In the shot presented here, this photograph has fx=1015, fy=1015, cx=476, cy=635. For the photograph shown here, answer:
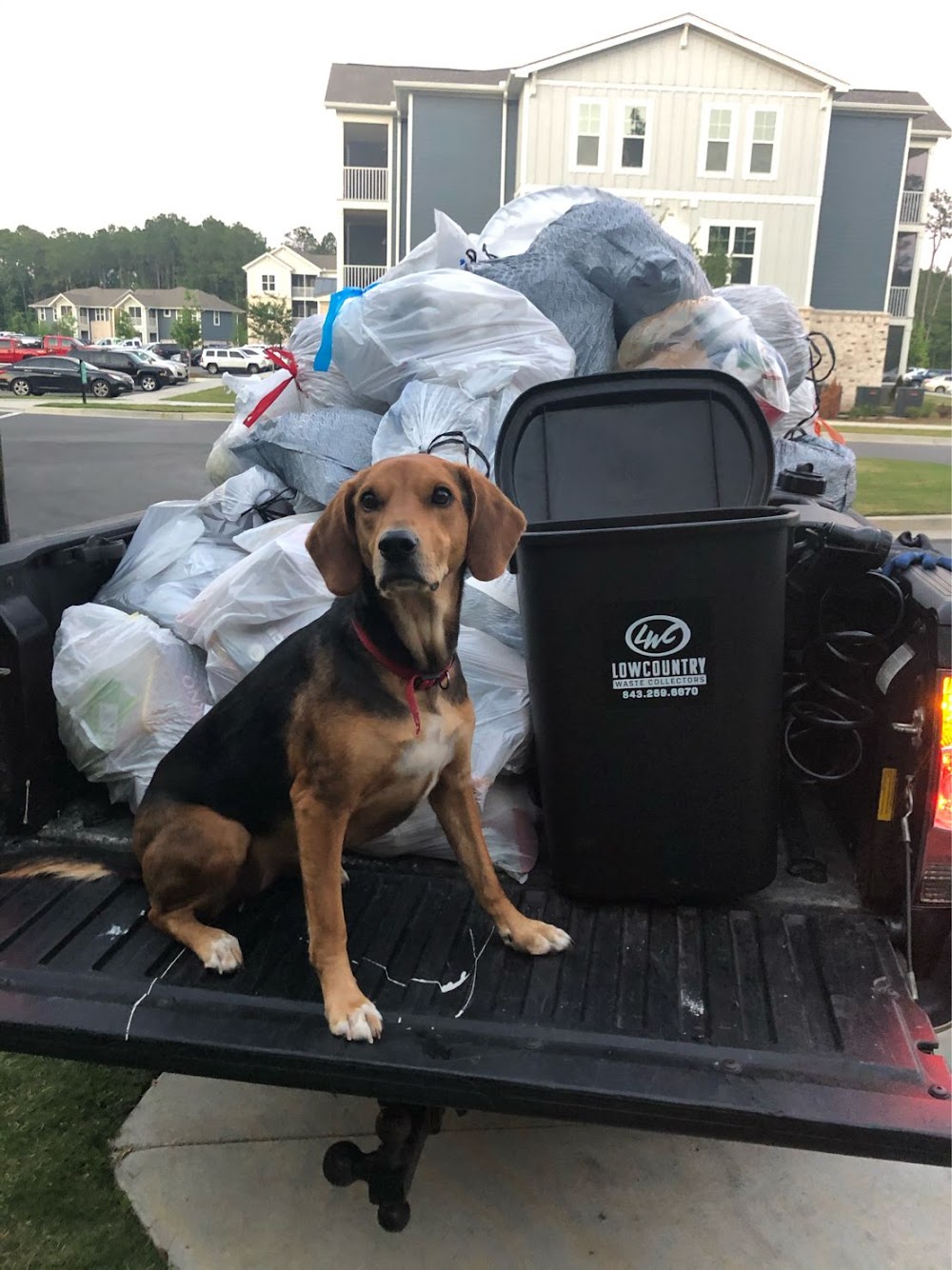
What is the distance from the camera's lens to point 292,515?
10.4ft

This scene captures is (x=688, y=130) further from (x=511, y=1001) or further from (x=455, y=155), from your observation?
(x=511, y=1001)

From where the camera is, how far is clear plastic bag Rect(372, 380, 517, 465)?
2.98 metres

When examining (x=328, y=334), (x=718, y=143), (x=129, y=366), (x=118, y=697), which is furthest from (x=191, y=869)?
(x=129, y=366)

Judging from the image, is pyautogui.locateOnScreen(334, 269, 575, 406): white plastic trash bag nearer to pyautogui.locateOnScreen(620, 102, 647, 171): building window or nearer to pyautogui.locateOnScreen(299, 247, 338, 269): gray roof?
pyautogui.locateOnScreen(620, 102, 647, 171): building window

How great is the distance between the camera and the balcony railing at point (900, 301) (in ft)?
110

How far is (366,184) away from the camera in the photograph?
31.7 m

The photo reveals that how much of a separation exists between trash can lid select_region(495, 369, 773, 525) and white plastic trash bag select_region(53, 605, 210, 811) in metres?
1.03

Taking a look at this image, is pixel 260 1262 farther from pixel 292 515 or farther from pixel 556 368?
pixel 556 368

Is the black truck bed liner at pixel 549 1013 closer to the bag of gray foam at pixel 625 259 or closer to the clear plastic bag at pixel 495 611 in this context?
the clear plastic bag at pixel 495 611

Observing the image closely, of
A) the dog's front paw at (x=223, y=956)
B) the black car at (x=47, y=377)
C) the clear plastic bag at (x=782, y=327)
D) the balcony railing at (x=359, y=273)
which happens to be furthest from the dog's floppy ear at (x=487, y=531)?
the black car at (x=47, y=377)

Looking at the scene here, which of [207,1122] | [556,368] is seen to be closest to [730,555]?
[556,368]

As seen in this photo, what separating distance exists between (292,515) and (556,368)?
3.16 ft

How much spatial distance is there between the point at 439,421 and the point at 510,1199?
2.04 metres

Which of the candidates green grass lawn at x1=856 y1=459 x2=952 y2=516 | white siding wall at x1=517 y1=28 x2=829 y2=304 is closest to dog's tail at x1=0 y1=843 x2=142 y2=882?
green grass lawn at x1=856 y1=459 x2=952 y2=516
